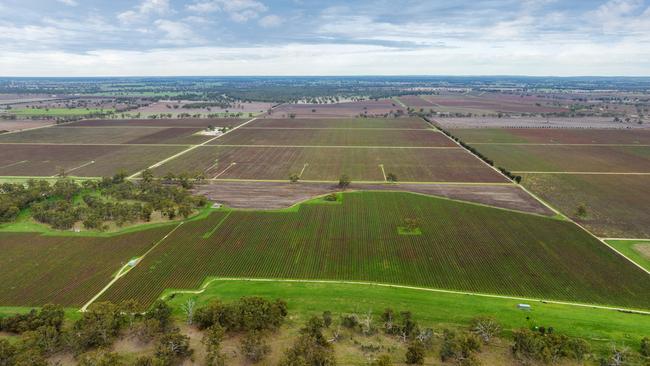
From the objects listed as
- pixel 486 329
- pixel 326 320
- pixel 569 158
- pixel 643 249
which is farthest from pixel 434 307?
pixel 569 158

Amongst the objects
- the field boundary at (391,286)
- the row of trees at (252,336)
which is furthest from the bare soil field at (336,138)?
the row of trees at (252,336)

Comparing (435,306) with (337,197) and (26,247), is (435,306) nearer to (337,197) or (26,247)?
(337,197)

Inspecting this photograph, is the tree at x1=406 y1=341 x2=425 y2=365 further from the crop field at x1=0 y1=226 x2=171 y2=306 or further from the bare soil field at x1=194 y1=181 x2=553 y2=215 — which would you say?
the bare soil field at x1=194 y1=181 x2=553 y2=215

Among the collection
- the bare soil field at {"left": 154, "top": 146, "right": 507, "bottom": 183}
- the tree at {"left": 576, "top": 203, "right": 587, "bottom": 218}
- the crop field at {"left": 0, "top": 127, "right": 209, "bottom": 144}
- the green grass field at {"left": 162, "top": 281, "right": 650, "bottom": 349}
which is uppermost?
the crop field at {"left": 0, "top": 127, "right": 209, "bottom": 144}

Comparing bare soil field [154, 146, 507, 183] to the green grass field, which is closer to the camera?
the green grass field

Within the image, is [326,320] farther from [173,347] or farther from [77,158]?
[77,158]

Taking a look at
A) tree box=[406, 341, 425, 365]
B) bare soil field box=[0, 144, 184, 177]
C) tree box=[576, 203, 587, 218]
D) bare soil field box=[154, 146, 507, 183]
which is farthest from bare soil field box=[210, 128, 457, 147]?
tree box=[406, 341, 425, 365]

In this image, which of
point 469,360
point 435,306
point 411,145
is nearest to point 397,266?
point 435,306
